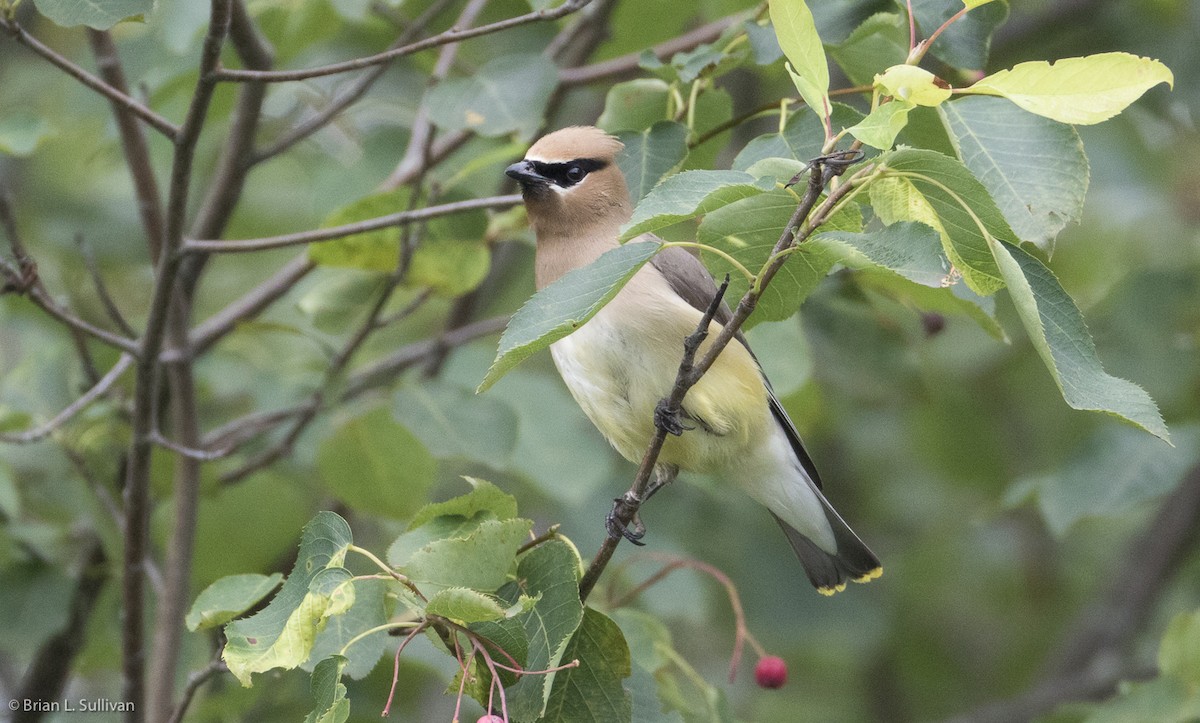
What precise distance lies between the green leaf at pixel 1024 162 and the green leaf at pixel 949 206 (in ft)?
1.13

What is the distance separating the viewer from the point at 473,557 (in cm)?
269

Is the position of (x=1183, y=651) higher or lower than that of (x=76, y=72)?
lower

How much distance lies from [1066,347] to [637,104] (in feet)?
5.33

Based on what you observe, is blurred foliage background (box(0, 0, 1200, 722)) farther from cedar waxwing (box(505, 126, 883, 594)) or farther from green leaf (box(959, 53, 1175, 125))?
green leaf (box(959, 53, 1175, 125))

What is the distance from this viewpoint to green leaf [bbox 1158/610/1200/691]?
3.80 m

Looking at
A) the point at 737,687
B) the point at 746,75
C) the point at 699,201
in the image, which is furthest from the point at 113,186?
the point at 699,201

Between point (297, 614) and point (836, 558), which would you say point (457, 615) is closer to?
point (297, 614)

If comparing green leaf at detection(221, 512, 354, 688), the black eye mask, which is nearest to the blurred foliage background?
the black eye mask

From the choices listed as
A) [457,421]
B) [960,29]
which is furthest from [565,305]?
[457,421]

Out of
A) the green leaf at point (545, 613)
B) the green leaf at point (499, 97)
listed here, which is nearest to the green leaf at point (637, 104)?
the green leaf at point (499, 97)

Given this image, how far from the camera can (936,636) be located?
792 cm

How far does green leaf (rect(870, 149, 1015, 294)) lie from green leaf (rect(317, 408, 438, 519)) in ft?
8.13

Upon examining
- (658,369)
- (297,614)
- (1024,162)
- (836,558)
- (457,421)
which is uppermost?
(1024,162)

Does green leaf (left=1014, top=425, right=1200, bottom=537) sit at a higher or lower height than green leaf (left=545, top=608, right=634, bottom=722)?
lower
